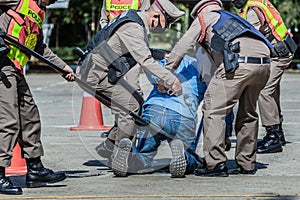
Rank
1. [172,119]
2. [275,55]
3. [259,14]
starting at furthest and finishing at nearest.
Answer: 1. [275,55]
2. [259,14]
3. [172,119]

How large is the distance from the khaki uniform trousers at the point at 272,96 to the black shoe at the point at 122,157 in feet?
9.11

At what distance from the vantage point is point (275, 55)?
9.79 metres

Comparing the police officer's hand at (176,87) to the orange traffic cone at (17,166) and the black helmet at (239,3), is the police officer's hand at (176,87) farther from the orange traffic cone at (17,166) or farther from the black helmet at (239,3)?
the black helmet at (239,3)

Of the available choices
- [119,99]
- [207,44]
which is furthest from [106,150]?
[207,44]

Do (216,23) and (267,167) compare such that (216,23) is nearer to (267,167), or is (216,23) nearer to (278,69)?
(267,167)

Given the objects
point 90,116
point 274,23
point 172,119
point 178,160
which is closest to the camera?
point 178,160

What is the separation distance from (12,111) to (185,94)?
1967 millimetres

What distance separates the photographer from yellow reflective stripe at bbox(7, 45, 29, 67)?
7221mm

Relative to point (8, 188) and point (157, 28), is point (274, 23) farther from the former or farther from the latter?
point (8, 188)

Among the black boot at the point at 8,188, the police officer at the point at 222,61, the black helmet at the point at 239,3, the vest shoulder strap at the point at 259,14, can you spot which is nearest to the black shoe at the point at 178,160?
the police officer at the point at 222,61

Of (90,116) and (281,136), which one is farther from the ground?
(281,136)

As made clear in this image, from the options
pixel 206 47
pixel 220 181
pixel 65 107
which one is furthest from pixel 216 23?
pixel 65 107

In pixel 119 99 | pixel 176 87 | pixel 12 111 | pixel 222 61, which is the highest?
pixel 222 61

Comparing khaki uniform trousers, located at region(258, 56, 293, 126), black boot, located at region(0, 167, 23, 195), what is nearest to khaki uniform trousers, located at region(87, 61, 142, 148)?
black boot, located at region(0, 167, 23, 195)
